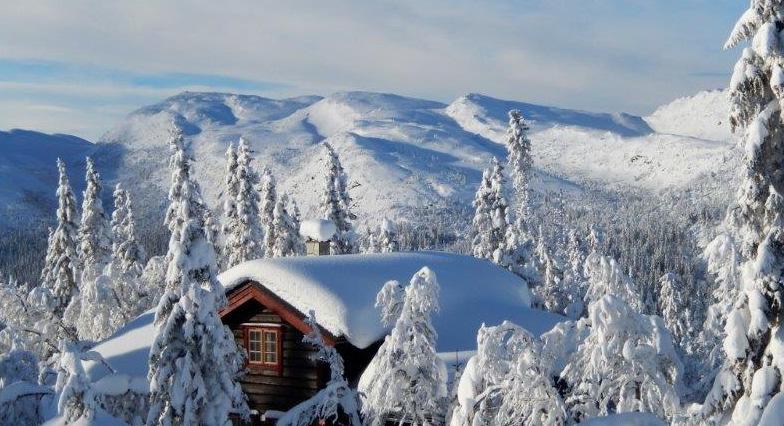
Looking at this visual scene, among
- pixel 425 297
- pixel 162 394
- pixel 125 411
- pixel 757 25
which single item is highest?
pixel 757 25

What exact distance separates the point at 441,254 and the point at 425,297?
13901 mm

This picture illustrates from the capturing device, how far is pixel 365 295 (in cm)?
2194

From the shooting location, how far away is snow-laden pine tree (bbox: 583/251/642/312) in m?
17.2

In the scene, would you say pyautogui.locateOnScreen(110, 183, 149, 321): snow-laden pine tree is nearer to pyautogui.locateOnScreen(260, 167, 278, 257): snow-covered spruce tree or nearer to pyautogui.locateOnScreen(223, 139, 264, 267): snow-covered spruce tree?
pyautogui.locateOnScreen(223, 139, 264, 267): snow-covered spruce tree

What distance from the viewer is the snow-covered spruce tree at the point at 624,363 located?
46.2 ft

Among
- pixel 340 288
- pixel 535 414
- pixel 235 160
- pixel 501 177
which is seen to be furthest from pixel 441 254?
pixel 235 160

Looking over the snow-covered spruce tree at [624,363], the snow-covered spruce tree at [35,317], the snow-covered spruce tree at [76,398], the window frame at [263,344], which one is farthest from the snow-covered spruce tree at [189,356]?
the snow-covered spruce tree at [35,317]

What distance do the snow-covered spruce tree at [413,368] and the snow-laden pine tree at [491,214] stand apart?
30.9 meters

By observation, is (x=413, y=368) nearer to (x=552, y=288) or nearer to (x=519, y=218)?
(x=519, y=218)

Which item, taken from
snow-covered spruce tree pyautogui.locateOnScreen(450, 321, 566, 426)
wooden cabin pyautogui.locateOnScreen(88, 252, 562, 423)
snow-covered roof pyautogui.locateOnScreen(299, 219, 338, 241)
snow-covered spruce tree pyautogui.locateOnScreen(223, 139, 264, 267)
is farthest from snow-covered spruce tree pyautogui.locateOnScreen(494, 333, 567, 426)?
snow-covered spruce tree pyautogui.locateOnScreen(223, 139, 264, 267)

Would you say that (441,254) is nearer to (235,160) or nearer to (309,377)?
(309,377)

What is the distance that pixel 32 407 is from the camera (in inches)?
687

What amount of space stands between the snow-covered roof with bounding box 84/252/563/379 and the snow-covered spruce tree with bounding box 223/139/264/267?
21596 mm

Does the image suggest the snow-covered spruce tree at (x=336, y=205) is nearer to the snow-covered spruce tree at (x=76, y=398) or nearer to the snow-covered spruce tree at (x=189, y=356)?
the snow-covered spruce tree at (x=189, y=356)
